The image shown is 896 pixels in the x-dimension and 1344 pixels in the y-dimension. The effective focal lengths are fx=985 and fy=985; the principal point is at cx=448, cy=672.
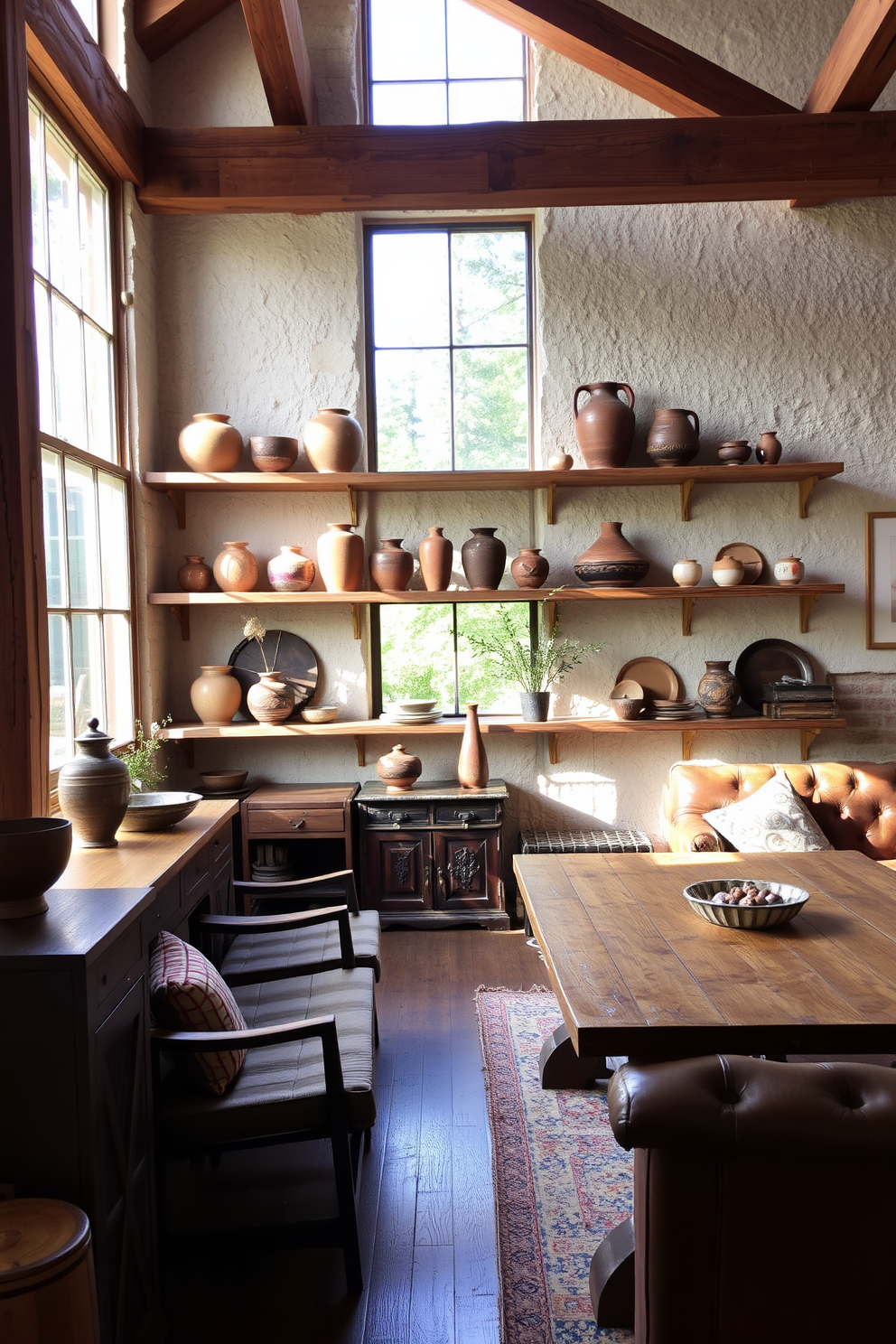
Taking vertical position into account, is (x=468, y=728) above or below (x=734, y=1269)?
above

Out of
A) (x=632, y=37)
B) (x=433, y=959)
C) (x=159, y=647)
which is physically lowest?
(x=433, y=959)

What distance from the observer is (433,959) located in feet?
13.9

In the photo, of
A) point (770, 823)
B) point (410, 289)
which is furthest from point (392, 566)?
point (770, 823)

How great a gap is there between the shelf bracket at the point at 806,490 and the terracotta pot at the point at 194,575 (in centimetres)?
297

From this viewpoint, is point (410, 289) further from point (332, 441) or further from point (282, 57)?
point (282, 57)

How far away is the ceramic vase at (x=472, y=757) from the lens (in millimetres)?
4723

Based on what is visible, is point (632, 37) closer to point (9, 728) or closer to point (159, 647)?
point (159, 647)

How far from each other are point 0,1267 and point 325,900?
3.25 metres

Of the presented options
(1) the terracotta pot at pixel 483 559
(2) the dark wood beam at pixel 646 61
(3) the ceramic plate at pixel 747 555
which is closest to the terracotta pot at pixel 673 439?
(3) the ceramic plate at pixel 747 555

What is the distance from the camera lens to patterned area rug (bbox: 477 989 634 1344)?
2080 mm

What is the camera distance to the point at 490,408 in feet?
16.6

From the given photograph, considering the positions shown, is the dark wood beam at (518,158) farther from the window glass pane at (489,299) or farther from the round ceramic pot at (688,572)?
the round ceramic pot at (688,572)

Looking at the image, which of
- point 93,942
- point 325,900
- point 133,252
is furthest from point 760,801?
point 133,252

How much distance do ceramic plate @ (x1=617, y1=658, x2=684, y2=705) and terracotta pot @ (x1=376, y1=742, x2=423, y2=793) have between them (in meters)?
1.14
